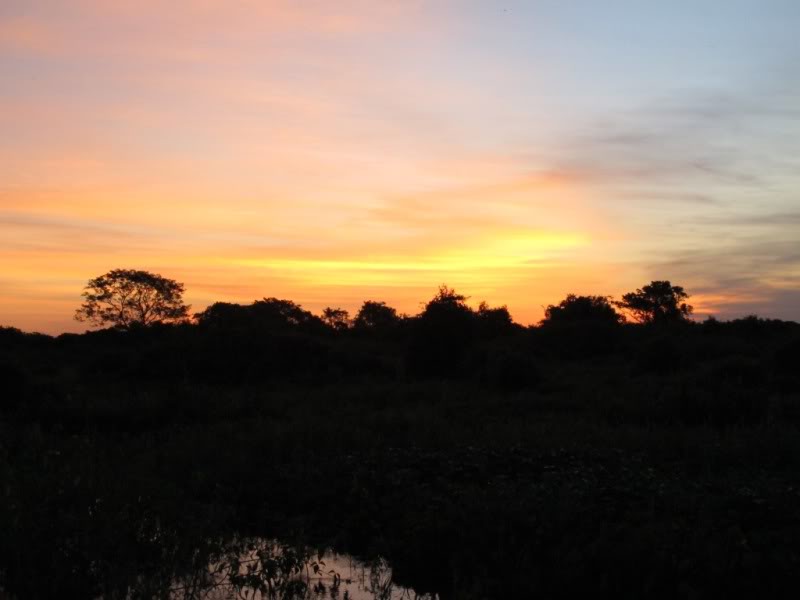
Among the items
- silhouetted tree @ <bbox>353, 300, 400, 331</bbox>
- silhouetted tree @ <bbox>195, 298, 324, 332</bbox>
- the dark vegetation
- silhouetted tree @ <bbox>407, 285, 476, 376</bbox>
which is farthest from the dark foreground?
silhouetted tree @ <bbox>353, 300, 400, 331</bbox>

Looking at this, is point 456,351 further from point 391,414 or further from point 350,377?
point 391,414

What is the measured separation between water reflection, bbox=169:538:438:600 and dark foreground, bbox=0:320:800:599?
48mm

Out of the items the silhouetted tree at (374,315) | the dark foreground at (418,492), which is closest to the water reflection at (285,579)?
the dark foreground at (418,492)

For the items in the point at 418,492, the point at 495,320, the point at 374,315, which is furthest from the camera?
the point at 374,315

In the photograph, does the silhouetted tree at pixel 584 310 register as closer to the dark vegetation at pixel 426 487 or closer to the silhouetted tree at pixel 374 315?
the silhouetted tree at pixel 374 315

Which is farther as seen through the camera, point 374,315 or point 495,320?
point 374,315

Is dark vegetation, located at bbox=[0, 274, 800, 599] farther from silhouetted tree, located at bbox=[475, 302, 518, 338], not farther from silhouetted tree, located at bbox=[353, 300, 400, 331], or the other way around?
silhouetted tree, located at bbox=[353, 300, 400, 331]

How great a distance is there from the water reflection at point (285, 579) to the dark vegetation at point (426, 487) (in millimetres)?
69

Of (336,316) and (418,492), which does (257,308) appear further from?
(418,492)

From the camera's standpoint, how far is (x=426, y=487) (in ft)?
30.8

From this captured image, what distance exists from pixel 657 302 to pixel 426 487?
52.1m

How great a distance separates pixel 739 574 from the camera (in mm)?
6422

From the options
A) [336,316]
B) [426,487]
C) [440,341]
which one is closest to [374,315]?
[336,316]

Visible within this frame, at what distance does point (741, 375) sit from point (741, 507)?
51.9ft
